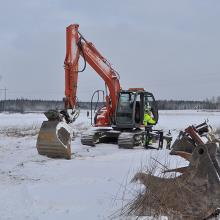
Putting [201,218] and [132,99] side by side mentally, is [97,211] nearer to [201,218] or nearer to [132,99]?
[201,218]

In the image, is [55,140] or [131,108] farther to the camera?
[131,108]

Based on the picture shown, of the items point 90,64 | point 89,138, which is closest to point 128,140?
point 89,138

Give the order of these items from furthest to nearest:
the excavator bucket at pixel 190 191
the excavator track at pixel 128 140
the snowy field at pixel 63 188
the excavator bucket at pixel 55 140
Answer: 1. the excavator track at pixel 128 140
2. the excavator bucket at pixel 55 140
3. the snowy field at pixel 63 188
4. the excavator bucket at pixel 190 191

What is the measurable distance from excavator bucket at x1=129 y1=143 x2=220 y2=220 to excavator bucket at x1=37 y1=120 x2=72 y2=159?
6.09 meters

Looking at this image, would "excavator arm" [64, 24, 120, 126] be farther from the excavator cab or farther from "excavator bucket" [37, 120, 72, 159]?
"excavator bucket" [37, 120, 72, 159]

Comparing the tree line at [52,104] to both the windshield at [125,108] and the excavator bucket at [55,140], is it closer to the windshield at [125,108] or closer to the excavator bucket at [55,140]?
the windshield at [125,108]

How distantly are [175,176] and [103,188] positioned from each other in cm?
145

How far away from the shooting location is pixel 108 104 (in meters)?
18.7

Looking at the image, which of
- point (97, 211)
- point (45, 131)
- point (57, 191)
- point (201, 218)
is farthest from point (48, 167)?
point (201, 218)

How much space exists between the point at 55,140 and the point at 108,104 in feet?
20.3

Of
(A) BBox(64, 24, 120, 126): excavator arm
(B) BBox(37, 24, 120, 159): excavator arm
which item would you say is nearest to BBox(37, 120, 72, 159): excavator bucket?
(B) BBox(37, 24, 120, 159): excavator arm

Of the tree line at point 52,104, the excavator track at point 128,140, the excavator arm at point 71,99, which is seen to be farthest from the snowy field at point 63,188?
the tree line at point 52,104

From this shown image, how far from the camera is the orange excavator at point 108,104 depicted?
16219mm

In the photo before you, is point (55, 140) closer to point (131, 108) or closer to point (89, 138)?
point (89, 138)
